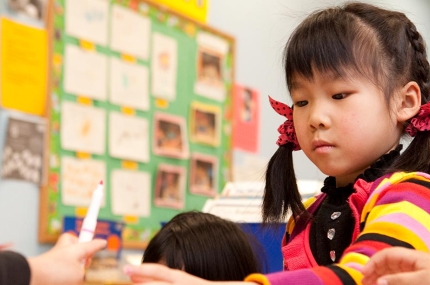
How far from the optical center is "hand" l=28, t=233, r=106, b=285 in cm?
A: 76

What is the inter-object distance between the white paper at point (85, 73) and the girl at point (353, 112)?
1.10m

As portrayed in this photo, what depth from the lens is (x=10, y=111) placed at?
1.74 meters

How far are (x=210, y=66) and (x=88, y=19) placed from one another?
22.2 inches

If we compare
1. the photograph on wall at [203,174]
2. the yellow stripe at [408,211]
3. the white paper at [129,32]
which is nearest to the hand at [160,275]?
the yellow stripe at [408,211]

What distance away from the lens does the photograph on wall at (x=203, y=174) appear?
233cm

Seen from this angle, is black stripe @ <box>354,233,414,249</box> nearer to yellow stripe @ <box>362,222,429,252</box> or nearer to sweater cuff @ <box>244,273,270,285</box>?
yellow stripe @ <box>362,222,429,252</box>

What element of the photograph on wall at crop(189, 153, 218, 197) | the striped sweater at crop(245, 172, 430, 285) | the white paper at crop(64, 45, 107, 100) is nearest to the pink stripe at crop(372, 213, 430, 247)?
the striped sweater at crop(245, 172, 430, 285)

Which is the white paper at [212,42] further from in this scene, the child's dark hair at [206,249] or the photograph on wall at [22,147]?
the child's dark hair at [206,249]

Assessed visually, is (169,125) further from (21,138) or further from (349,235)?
(349,235)

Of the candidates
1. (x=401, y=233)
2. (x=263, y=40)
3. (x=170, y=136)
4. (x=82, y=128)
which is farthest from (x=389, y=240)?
(x=263, y=40)

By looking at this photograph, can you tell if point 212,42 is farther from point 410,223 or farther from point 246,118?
point 410,223

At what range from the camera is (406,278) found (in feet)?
1.91

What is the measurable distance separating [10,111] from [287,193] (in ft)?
3.15

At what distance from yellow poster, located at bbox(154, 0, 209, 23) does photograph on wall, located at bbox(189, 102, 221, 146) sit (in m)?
0.29
